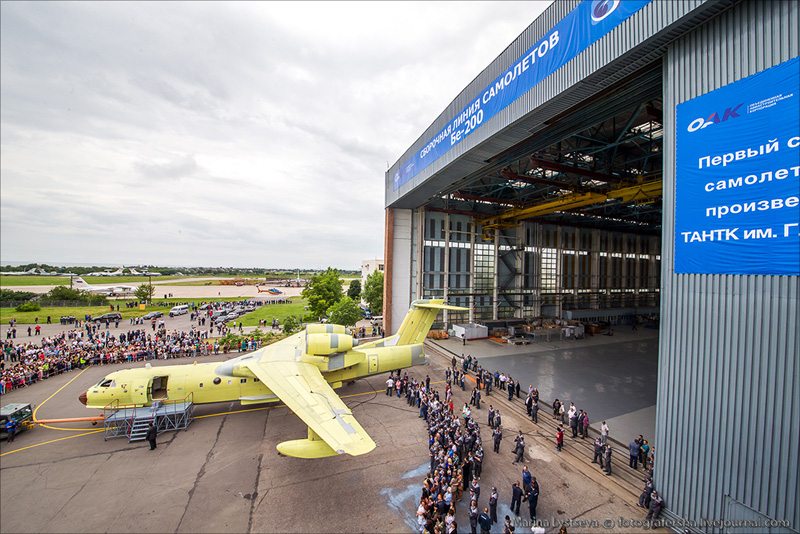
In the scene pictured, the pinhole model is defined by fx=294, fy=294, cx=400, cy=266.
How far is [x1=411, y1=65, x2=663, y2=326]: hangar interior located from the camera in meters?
21.0

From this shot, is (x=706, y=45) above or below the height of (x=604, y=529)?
above

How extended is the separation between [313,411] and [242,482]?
3.76 meters

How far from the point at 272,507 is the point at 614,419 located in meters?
16.5

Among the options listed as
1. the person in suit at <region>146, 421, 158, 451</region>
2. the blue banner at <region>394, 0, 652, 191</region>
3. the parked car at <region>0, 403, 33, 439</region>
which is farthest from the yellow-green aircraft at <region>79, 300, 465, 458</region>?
the blue banner at <region>394, 0, 652, 191</region>

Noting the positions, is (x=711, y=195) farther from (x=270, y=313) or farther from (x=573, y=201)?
(x=270, y=313)

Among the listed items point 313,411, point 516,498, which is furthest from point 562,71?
point 313,411

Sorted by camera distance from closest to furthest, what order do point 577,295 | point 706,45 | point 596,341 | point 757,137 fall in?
point 757,137, point 706,45, point 596,341, point 577,295

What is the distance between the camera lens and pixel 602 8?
10.3 meters

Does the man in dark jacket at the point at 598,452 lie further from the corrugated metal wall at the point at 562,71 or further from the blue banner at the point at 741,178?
the corrugated metal wall at the point at 562,71

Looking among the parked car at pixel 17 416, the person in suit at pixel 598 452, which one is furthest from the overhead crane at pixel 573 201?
the parked car at pixel 17 416

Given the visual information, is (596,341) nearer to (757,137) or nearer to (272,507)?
(757,137)

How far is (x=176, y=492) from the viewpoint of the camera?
10250 millimetres

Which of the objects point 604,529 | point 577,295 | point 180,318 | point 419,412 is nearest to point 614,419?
point 604,529

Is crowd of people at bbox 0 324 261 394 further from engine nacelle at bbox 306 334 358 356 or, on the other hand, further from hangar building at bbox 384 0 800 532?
hangar building at bbox 384 0 800 532
